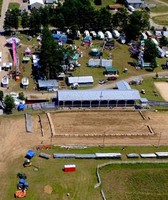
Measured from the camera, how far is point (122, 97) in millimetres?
69875

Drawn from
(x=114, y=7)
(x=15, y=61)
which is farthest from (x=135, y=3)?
(x=15, y=61)

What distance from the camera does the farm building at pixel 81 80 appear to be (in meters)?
75.7

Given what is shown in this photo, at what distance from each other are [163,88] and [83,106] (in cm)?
1669

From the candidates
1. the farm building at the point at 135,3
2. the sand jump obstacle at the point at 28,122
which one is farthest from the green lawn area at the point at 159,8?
the sand jump obstacle at the point at 28,122

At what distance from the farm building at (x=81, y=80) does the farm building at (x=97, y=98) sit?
562 centimetres

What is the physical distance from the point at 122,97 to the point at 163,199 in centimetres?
2240

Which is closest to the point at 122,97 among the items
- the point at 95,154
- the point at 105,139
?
the point at 105,139

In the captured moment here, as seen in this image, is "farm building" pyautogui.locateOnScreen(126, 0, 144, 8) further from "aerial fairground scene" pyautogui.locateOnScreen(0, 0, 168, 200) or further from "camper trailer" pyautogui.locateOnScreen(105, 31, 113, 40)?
"camper trailer" pyautogui.locateOnScreen(105, 31, 113, 40)

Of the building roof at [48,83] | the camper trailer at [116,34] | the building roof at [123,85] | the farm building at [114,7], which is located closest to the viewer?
the building roof at [123,85]

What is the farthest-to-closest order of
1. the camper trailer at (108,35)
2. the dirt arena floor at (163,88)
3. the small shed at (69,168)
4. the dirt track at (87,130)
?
the camper trailer at (108,35) → the dirt arena floor at (163,88) → the dirt track at (87,130) → the small shed at (69,168)

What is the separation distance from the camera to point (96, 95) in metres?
69.7

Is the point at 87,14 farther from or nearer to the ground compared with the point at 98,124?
farther from the ground

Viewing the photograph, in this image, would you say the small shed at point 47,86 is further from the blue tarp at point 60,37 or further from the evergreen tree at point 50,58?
the blue tarp at point 60,37

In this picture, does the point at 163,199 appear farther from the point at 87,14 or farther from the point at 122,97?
the point at 87,14
